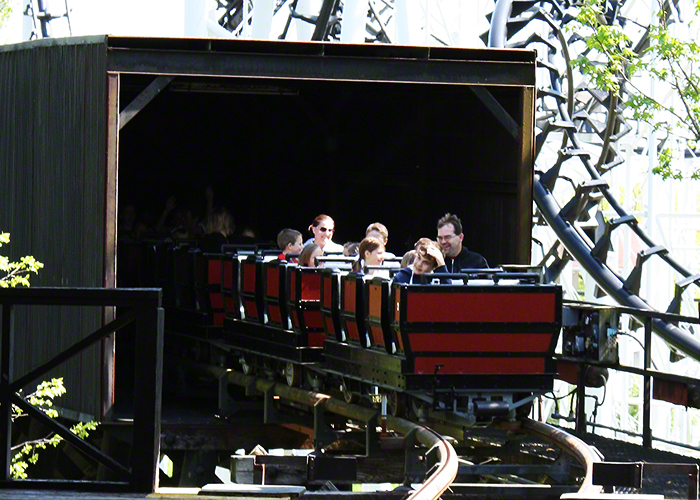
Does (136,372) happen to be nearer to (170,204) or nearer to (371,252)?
(371,252)

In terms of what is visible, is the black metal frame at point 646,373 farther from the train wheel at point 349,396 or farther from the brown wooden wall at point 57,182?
the brown wooden wall at point 57,182

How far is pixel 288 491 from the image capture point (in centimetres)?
750

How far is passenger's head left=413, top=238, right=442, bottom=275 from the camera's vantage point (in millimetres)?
10141

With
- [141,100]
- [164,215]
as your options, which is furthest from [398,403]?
[164,215]

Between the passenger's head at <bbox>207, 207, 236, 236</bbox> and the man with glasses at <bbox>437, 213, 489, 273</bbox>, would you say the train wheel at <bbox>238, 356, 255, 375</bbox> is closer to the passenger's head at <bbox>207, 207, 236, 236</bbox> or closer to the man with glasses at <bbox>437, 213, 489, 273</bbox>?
the man with glasses at <bbox>437, 213, 489, 273</bbox>

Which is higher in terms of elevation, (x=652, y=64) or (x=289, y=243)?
(x=652, y=64)

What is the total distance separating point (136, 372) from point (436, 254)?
362cm

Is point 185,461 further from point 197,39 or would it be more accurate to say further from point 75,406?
point 197,39

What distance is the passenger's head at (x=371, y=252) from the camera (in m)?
11.2

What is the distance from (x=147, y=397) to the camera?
7.20 meters

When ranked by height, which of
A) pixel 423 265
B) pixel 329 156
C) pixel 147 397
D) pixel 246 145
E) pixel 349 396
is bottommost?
pixel 349 396

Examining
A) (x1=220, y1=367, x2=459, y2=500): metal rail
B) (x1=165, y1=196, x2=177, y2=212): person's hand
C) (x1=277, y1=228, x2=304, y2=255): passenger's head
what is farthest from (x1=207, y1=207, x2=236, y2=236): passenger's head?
(x1=277, y1=228, x2=304, y2=255): passenger's head

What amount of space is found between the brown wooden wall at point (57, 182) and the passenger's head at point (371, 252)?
2.77 metres

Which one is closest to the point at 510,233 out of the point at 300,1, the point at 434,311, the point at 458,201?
the point at 458,201
